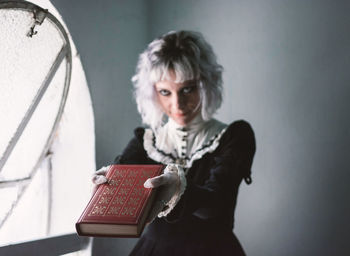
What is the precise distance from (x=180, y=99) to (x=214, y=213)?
34 centimetres

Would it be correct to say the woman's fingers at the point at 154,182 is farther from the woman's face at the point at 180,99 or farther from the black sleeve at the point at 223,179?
the woman's face at the point at 180,99

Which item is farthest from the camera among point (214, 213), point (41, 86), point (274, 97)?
point (274, 97)

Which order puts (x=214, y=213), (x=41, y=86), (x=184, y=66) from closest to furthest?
(x=214, y=213) < (x=184, y=66) < (x=41, y=86)

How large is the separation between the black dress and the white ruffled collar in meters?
0.03

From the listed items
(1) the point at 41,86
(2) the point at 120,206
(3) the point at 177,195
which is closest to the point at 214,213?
(3) the point at 177,195

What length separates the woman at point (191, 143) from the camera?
3.39ft

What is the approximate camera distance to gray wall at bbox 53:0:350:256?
1.20 meters

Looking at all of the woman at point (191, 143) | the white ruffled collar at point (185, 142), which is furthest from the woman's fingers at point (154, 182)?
the white ruffled collar at point (185, 142)

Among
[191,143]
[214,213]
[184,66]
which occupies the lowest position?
[214,213]

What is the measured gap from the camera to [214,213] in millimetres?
991

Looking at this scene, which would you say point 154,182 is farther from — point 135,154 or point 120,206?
point 135,154

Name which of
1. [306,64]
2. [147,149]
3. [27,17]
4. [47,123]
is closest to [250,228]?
[147,149]

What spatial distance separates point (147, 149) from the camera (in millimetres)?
1200

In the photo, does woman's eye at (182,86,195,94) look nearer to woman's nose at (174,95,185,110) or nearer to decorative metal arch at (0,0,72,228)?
woman's nose at (174,95,185,110)
